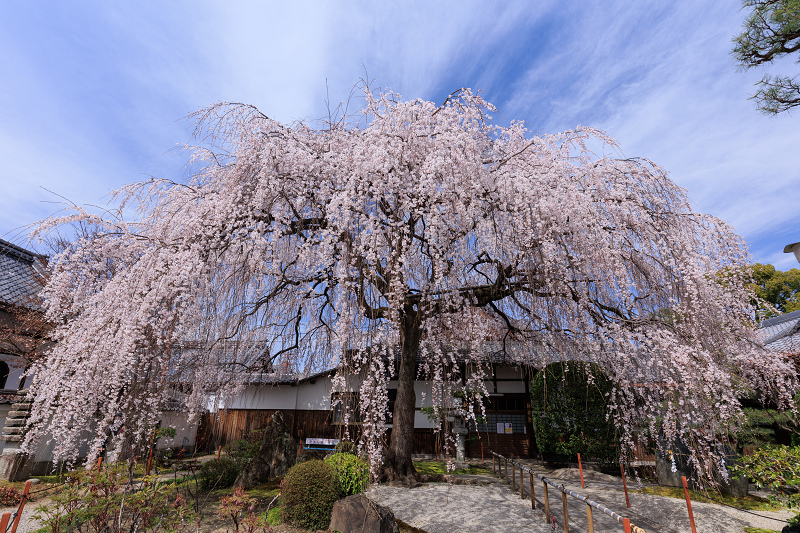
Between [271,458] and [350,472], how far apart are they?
3.70m

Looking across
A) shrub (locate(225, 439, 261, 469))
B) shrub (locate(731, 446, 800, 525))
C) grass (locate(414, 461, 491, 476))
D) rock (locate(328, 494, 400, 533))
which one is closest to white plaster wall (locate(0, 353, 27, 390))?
shrub (locate(225, 439, 261, 469))

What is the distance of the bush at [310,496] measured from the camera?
6.09 metres

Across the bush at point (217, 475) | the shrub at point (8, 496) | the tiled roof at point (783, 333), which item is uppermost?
the tiled roof at point (783, 333)

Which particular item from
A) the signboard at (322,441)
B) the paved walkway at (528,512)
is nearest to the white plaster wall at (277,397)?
the signboard at (322,441)

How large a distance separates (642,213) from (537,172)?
1927mm

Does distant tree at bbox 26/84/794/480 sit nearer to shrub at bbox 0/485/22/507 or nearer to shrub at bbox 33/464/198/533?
shrub at bbox 33/464/198/533

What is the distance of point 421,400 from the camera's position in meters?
15.1

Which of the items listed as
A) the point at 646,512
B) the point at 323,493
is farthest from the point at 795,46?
the point at 323,493

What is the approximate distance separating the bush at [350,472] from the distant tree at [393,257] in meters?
0.87

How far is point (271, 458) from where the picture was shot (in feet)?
31.9

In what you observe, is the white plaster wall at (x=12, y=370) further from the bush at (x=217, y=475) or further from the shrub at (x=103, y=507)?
the shrub at (x=103, y=507)

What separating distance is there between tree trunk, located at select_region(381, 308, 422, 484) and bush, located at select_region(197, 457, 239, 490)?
3.59m

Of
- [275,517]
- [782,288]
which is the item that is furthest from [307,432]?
[782,288]

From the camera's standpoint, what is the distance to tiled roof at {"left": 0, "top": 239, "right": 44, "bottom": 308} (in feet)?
41.8
